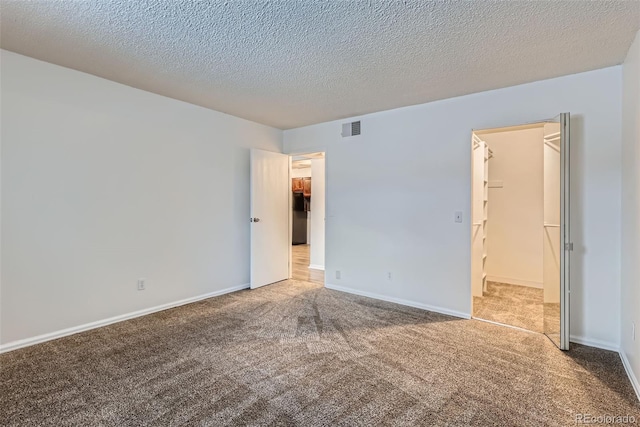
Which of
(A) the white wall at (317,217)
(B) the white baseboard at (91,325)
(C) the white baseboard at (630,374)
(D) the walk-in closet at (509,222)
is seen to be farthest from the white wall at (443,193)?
(B) the white baseboard at (91,325)

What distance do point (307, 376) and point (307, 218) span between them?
23.5 ft

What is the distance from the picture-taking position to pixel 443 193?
3.51 meters

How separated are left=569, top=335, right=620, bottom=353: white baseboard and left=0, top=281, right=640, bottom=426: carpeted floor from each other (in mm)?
120

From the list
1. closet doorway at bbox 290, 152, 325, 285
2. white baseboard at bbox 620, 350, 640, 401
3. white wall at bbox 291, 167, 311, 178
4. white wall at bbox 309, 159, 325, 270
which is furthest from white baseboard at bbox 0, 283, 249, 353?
white wall at bbox 291, 167, 311, 178

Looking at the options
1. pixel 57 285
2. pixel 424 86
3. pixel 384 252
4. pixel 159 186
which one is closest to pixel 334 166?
pixel 384 252

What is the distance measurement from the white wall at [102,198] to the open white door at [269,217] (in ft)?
1.12

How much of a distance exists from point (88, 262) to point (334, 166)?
9.96ft

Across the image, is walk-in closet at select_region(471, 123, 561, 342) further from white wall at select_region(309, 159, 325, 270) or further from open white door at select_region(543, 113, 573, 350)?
white wall at select_region(309, 159, 325, 270)

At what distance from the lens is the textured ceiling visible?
6.18 feet

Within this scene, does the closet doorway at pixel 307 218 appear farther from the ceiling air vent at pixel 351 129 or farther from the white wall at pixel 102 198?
A: the white wall at pixel 102 198

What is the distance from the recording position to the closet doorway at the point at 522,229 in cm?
268

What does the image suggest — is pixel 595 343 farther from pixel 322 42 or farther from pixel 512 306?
pixel 322 42

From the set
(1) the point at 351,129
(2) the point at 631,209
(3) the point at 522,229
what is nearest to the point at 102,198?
(1) the point at 351,129

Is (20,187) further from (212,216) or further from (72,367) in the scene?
(212,216)
